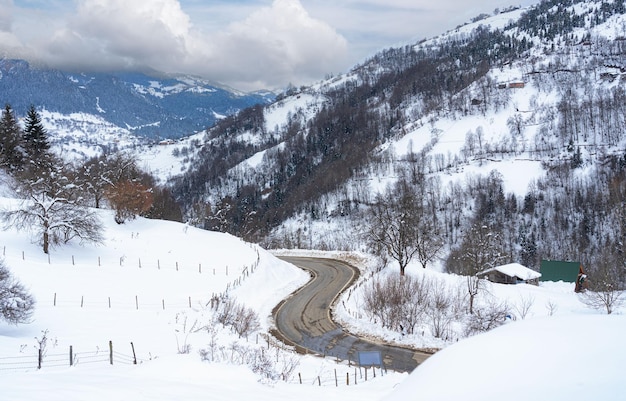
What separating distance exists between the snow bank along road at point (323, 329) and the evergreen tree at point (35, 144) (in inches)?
1348

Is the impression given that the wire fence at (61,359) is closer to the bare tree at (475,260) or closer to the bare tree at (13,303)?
the bare tree at (13,303)

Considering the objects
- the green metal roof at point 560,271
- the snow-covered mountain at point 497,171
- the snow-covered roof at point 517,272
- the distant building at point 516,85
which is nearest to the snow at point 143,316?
the snow-covered roof at point 517,272

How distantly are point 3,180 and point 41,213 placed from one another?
25.5m

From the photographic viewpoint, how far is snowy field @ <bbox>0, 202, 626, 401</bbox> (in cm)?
456

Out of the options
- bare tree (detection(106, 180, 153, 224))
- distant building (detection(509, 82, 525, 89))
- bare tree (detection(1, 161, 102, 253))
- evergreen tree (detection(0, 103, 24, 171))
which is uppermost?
distant building (detection(509, 82, 525, 89))

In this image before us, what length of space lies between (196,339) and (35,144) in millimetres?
48534

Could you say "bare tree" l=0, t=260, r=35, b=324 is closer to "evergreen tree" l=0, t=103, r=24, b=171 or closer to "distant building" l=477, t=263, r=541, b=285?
"evergreen tree" l=0, t=103, r=24, b=171

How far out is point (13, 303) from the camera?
19.3 meters

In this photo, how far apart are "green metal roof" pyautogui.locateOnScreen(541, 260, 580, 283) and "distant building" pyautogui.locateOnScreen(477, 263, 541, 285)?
1.20 meters

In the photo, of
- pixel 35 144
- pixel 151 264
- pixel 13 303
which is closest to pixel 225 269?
pixel 151 264

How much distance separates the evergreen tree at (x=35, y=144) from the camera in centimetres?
5203

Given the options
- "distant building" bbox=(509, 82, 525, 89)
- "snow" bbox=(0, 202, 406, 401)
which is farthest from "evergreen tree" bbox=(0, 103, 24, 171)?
"distant building" bbox=(509, 82, 525, 89)

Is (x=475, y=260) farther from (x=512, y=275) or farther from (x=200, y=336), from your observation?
(x=200, y=336)

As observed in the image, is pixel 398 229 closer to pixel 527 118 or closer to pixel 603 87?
pixel 527 118
